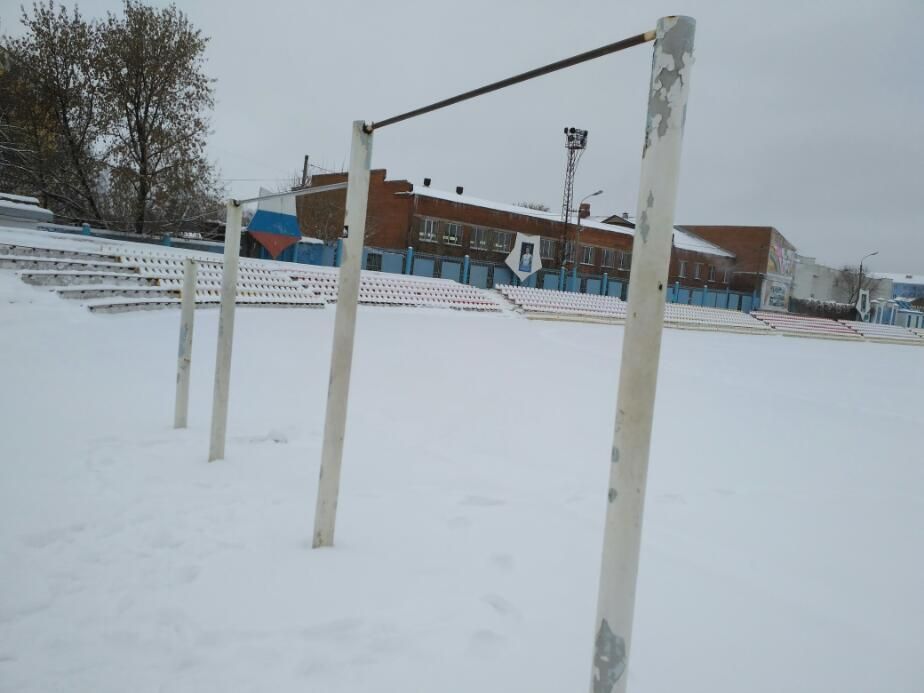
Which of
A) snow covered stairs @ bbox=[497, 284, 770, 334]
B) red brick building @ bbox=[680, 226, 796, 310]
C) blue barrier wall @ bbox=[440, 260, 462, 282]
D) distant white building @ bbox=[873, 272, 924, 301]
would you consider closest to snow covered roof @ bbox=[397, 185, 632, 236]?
blue barrier wall @ bbox=[440, 260, 462, 282]

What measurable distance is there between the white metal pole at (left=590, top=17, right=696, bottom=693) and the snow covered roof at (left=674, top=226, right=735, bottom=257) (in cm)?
5070

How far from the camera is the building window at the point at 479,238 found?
36.7m

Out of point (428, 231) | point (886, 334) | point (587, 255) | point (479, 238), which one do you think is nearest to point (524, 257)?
point (479, 238)

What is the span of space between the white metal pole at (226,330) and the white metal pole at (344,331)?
125 centimetres

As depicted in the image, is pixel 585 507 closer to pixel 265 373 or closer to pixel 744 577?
pixel 744 577

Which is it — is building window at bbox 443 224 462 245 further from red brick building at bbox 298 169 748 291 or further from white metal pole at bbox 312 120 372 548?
white metal pole at bbox 312 120 372 548

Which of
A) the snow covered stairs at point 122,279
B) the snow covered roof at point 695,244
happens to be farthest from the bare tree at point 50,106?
the snow covered roof at point 695,244

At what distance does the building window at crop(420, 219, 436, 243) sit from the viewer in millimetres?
34969

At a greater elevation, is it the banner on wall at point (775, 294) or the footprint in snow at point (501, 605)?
the banner on wall at point (775, 294)

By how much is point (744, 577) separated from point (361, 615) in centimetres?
191

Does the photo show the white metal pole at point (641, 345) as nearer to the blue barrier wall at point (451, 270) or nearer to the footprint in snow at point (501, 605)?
the footprint in snow at point (501, 605)

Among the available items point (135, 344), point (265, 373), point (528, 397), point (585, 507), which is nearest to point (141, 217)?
point (135, 344)

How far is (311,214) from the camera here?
119 feet

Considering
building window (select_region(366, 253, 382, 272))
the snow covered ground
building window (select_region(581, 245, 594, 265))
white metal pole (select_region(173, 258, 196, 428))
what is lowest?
the snow covered ground
